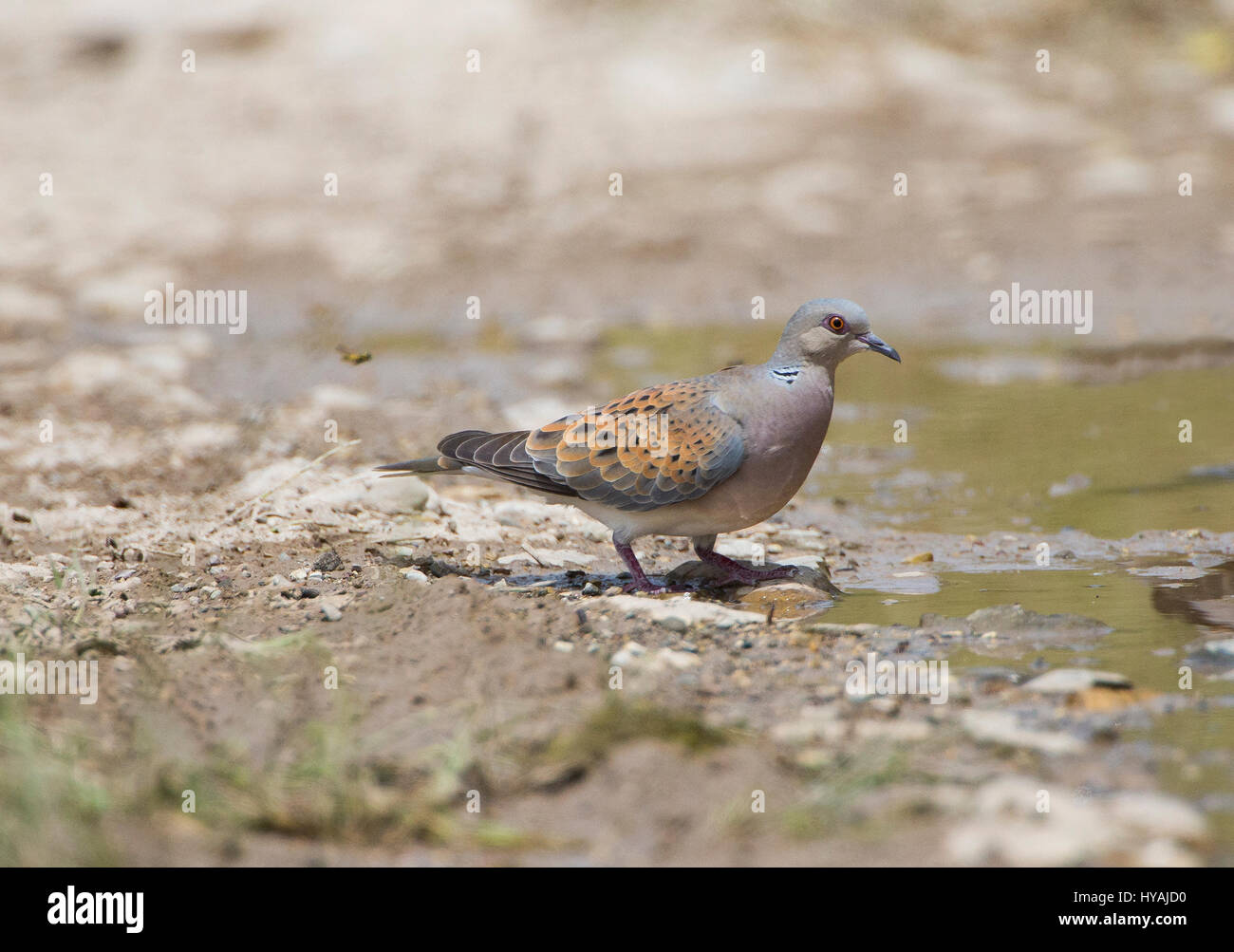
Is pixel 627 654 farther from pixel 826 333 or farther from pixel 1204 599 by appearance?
pixel 1204 599

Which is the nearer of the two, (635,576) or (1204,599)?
(1204,599)

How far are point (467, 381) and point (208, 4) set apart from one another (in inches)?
341

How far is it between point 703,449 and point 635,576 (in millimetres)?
669

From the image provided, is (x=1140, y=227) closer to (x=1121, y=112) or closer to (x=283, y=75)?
(x=1121, y=112)

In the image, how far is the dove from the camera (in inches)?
225

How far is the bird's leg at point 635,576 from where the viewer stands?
5.91 meters

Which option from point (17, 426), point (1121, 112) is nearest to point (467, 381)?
point (17, 426)

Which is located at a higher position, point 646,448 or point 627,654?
point 646,448

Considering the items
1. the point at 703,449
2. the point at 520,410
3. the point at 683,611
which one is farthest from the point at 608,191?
the point at 683,611

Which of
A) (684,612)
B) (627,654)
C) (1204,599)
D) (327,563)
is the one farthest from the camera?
(327,563)

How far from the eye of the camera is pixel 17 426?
8.54m

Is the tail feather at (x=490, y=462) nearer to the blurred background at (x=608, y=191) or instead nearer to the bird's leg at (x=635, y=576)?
the bird's leg at (x=635, y=576)

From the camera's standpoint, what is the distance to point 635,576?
6.00 meters

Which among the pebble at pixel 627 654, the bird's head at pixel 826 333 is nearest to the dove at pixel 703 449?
the bird's head at pixel 826 333
